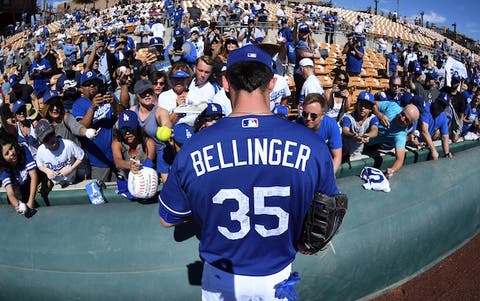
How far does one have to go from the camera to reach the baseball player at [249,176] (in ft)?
5.00

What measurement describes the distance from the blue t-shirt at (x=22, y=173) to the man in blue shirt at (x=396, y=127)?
3.51 meters

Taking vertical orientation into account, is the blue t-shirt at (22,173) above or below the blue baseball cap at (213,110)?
below

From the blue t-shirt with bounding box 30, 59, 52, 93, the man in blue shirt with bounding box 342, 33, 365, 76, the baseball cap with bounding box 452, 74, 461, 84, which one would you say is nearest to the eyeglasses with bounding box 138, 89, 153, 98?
the blue t-shirt with bounding box 30, 59, 52, 93

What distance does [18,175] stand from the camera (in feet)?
10.6

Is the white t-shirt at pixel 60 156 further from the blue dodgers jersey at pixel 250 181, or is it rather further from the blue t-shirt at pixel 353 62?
the blue t-shirt at pixel 353 62

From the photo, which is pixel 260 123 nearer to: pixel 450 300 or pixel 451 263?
pixel 450 300

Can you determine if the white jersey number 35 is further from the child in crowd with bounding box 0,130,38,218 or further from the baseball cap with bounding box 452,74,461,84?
the baseball cap with bounding box 452,74,461,84

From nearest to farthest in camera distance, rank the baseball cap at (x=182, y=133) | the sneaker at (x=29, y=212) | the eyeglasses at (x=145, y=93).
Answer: the sneaker at (x=29, y=212), the baseball cap at (x=182, y=133), the eyeglasses at (x=145, y=93)

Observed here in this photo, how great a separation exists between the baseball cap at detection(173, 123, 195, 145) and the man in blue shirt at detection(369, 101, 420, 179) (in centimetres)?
217

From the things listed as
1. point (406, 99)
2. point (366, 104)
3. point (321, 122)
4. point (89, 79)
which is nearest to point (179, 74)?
point (89, 79)

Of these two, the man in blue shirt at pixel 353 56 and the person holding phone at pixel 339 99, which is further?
the man in blue shirt at pixel 353 56

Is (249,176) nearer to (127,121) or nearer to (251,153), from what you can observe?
(251,153)

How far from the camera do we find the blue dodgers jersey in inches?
59.9

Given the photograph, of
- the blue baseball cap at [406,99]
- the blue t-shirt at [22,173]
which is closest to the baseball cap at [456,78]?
the blue baseball cap at [406,99]
